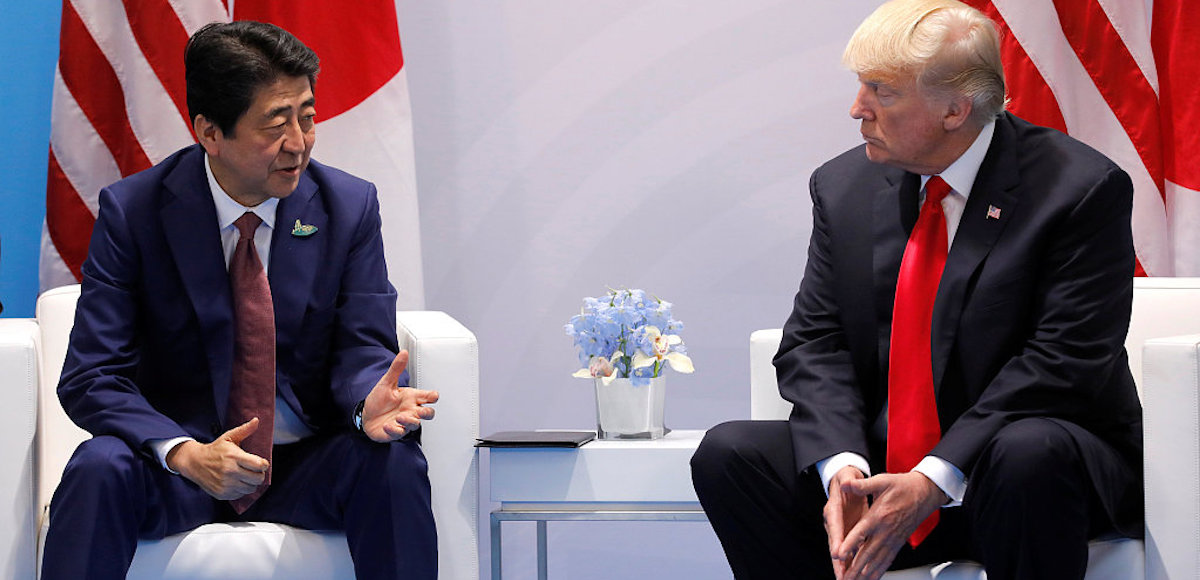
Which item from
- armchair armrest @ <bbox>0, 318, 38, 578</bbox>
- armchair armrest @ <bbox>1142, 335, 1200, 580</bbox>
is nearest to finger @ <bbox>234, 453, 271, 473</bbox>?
armchair armrest @ <bbox>0, 318, 38, 578</bbox>

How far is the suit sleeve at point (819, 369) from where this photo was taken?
2.07 meters

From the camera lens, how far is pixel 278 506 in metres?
2.28

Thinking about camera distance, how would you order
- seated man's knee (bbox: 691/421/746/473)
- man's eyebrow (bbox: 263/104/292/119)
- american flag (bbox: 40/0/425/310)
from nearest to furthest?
seated man's knee (bbox: 691/421/746/473), man's eyebrow (bbox: 263/104/292/119), american flag (bbox: 40/0/425/310)

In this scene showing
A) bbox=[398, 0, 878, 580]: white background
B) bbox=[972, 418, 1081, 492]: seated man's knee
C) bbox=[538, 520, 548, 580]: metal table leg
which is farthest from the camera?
bbox=[398, 0, 878, 580]: white background

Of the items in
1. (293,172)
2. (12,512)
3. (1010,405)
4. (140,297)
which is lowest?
(12,512)

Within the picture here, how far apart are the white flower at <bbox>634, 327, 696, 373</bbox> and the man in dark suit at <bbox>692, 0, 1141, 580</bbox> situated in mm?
448

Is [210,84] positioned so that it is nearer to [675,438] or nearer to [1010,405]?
[675,438]

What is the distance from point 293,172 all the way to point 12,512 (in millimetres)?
741

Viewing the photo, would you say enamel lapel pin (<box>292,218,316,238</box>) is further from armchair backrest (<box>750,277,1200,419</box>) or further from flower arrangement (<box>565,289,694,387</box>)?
armchair backrest (<box>750,277,1200,419</box>)

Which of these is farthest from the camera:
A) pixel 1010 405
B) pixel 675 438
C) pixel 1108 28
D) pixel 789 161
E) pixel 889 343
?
pixel 789 161

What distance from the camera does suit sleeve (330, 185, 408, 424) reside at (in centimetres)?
233

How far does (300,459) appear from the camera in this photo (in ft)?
7.65

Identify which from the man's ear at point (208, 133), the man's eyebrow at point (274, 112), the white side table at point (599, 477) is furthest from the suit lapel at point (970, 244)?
the man's ear at point (208, 133)

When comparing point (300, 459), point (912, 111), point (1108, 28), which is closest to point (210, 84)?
point (300, 459)
